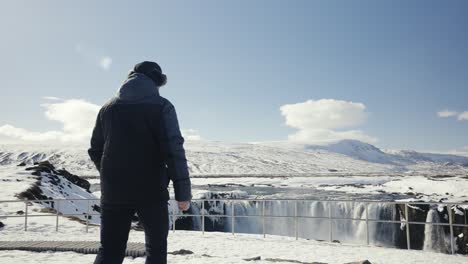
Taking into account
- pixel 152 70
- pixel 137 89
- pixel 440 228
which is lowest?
pixel 440 228

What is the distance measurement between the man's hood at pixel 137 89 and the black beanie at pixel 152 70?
0.23 ft

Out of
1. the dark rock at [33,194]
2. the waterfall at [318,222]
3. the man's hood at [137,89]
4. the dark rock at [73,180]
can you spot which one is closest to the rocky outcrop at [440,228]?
the waterfall at [318,222]

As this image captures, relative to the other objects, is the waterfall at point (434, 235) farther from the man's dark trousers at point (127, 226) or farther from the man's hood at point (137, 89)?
the man's hood at point (137, 89)

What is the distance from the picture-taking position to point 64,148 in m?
184

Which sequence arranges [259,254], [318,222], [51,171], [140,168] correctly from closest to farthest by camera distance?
[140,168] < [259,254] < [318,222] < [51,171]

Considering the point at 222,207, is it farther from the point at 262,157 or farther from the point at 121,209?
the point at 262,157

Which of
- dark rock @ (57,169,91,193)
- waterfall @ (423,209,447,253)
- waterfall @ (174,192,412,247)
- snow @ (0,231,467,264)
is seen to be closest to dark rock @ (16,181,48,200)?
dark rock @ (57,169,91,193)

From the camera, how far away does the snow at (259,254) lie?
609 centimetres

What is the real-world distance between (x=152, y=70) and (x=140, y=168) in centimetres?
76

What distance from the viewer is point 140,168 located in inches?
94.7

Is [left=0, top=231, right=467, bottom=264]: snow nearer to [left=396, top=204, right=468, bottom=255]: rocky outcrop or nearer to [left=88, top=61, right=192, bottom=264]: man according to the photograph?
[left=88, top=61, right=192, bottom=264]: man

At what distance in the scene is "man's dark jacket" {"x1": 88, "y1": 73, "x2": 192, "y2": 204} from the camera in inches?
94.7

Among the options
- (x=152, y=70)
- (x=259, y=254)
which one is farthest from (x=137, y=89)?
(x=259, y=254)

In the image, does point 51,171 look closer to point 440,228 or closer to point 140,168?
point 440,228
